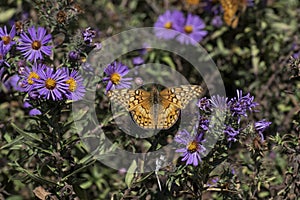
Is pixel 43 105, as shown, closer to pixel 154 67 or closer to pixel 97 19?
pixel 154 67

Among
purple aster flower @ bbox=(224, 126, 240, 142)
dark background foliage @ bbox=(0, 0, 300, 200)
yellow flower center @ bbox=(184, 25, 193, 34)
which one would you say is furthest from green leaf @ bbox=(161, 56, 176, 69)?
purple aster flower @ bbox=(224, 126, 240, 142)

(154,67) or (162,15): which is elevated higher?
(162,15)

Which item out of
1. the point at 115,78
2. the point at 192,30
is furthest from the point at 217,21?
the point at 115,78

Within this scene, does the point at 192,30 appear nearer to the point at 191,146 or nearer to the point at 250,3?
the point at 250,3

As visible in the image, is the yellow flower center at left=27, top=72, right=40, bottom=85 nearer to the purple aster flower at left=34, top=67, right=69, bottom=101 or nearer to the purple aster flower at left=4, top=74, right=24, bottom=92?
the purple aster flower at left=34, top=67, right=69, bottom=101

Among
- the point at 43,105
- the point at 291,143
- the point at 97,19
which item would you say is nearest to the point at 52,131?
the point at 43,105

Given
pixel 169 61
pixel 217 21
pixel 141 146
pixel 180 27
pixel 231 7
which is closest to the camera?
pixel 141 146

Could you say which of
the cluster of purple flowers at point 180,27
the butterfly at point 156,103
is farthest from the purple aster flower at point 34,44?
the cluster of purple flowers at point 180,27
